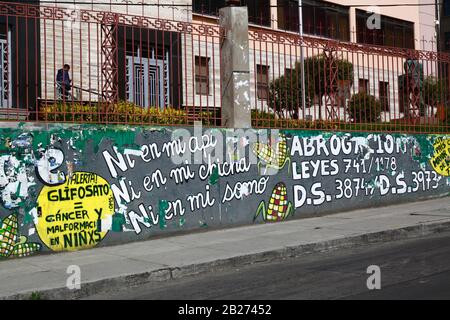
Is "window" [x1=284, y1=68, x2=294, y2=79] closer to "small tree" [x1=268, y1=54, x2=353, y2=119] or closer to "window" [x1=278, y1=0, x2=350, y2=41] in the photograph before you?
"small tree" [x1=268, y1=54, x2=353, y2=119]

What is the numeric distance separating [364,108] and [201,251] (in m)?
6.47

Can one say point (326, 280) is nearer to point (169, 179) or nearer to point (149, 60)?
point (169, 179)

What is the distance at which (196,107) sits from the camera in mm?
11406

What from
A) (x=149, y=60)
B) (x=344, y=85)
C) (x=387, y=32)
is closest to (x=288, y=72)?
(x=344, y=85)

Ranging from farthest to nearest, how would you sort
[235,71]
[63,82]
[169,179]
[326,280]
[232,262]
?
[235,71], [169,179], [63,82], [232,262], [326,280]

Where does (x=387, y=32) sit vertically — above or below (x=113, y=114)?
above

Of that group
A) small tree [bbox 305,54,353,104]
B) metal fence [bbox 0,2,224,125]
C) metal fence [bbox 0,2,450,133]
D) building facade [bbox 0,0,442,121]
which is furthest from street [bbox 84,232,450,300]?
small tree [bbox 305,54,353,104]

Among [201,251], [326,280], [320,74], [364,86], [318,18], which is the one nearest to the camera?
[326,280]

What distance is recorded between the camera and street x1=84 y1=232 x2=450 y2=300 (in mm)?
6688

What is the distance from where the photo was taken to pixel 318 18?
101 ft

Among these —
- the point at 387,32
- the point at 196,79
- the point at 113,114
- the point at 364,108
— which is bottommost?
the point at 113,114

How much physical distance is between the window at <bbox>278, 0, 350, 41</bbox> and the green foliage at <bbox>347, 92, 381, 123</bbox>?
48.6ft

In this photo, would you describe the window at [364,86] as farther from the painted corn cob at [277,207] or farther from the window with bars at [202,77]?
the window with bars at [202,77]
